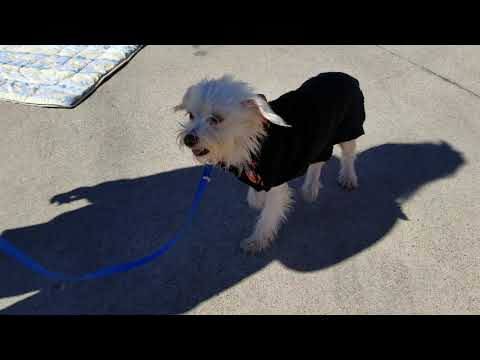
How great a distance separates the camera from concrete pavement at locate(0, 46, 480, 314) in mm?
3529

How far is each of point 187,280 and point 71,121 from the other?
315 cm

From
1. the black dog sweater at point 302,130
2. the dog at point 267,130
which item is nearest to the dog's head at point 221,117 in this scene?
the dog at point 267,130

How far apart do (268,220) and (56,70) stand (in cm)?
457

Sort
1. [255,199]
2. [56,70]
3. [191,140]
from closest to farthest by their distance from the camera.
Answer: [191,140], [255,199], [56,70]

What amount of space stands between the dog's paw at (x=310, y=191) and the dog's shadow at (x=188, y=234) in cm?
9

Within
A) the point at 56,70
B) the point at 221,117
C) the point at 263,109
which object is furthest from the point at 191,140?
the point at 56,70

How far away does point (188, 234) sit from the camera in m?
4.04

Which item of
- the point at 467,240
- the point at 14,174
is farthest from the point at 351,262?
the point at 14,174

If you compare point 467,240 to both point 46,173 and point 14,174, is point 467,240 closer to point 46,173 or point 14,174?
point 46,173

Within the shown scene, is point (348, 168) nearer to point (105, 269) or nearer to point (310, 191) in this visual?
point (310, 191)

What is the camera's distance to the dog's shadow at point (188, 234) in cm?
358

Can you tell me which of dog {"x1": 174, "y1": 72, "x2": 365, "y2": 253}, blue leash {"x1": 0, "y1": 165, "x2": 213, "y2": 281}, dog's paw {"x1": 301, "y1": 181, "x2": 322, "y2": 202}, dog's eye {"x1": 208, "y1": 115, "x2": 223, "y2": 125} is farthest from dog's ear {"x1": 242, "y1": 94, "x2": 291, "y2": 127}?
dog's paw {"x1": 301, "y1": 181, "x2": 322, "y2": 202}

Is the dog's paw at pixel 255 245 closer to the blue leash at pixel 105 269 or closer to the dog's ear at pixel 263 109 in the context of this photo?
the blue leash at pixel 105 269

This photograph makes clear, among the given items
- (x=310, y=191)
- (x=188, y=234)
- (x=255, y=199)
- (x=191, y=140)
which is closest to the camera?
(x=191, y=140)
